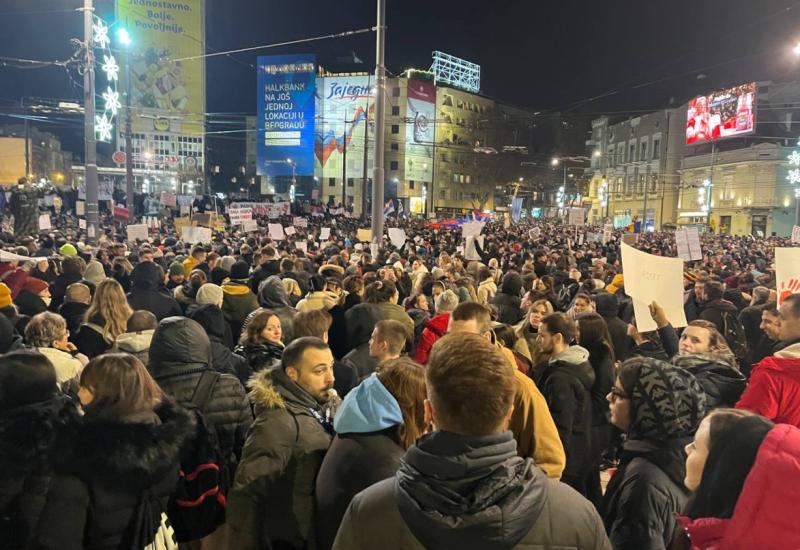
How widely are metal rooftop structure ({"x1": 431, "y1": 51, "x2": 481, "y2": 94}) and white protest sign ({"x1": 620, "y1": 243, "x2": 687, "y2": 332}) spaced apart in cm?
8684

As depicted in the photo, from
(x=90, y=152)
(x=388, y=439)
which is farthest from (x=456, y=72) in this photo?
(x=388, y=439)

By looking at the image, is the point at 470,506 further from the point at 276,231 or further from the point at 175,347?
the point at 276,231

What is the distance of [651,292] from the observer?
541 cm

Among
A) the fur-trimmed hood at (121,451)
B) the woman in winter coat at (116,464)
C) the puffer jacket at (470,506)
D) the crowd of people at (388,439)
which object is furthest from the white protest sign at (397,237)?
the puffer jacket at (470,506)

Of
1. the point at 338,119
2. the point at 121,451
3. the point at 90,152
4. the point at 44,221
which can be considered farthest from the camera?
the point at 338,119

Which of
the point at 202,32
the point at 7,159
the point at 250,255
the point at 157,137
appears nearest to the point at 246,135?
the point at 157,137

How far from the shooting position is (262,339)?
484 centimetres

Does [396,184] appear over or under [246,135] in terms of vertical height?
under

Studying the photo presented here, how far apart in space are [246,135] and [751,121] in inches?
3384

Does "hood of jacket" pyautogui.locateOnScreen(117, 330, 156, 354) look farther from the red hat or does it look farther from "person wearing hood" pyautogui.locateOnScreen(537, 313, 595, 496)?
the red hat

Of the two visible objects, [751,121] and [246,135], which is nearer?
[751,121]

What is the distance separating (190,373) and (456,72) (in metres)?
98.5

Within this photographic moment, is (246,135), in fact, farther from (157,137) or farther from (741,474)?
(741,474)

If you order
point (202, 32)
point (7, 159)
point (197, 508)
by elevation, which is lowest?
point (197, 508)
